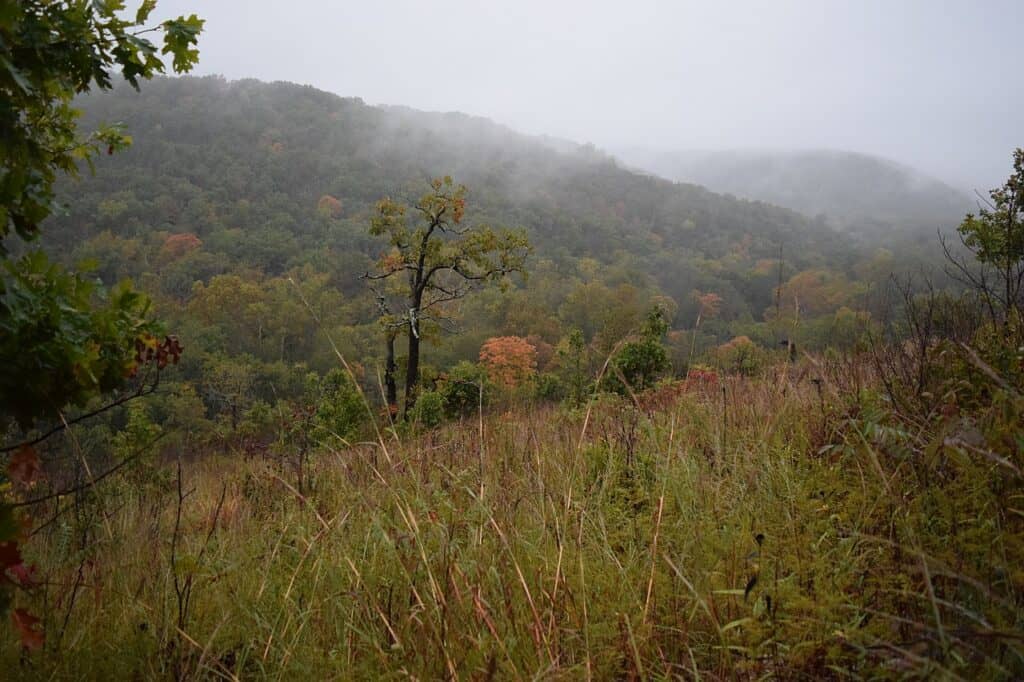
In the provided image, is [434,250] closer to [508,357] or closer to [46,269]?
[46,269]

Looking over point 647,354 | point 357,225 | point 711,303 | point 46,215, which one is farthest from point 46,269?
point 357,225

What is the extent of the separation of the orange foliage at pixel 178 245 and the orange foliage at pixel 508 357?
170 feet

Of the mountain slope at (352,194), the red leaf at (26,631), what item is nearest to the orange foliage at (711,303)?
the mountain slope at (352,194)

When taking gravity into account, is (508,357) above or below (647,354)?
below

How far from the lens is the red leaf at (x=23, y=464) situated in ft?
5.39

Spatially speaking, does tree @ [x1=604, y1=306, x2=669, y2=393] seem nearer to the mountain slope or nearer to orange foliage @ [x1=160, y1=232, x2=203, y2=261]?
the mountain slope

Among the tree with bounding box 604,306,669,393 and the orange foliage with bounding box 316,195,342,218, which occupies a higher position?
the orange foliage with bounding box 316,195,342,218

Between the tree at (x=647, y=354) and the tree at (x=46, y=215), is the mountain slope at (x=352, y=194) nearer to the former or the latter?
the tree at (x=647, y=354)

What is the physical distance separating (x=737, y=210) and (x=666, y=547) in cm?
14024

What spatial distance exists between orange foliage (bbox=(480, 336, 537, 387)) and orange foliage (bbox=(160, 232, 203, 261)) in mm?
51918

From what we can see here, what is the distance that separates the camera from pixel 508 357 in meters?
47.3

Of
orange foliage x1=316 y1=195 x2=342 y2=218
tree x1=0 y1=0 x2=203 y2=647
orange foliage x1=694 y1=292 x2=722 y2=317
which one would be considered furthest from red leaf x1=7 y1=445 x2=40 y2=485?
orange foliage x1=316 y1=195 x2=342 y2=218

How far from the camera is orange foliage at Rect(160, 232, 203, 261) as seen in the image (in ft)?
245

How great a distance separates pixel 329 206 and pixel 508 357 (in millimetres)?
67738
